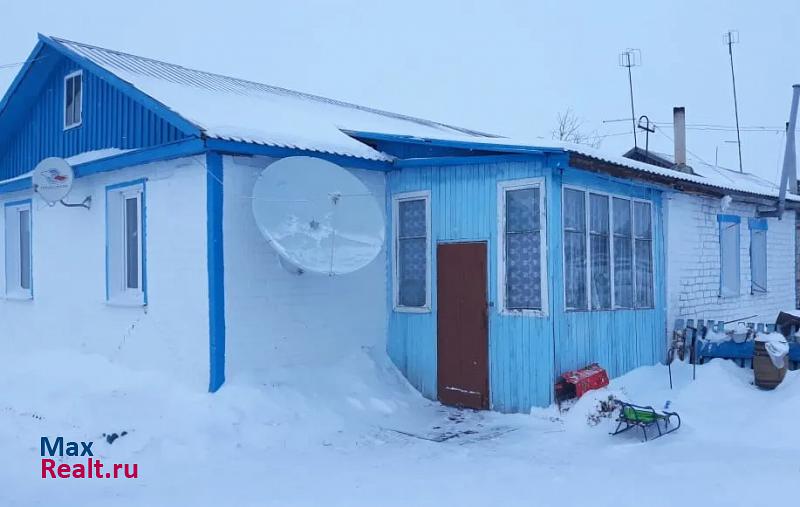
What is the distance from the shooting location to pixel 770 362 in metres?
8.13

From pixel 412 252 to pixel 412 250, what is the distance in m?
0.03

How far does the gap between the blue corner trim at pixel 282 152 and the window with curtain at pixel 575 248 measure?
2302 mm

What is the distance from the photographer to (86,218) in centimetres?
913

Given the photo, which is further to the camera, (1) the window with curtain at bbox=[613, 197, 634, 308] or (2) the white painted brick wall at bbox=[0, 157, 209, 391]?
(1) the window with curtain at bbox=[613, 197, 634, 308]

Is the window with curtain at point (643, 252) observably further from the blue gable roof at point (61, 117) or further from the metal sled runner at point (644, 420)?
the blue gable roof at point (61, 117)

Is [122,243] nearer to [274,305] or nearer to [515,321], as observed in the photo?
[274,305]

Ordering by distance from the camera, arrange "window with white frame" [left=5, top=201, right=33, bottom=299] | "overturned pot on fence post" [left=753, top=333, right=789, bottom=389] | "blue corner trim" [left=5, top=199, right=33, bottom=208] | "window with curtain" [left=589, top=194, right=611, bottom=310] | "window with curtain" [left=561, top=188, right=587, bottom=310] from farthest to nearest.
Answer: "window with white frame" [left=5, top=201, right=33, bottom=299] → "blue corner trim" [left=5, top=199, right=33, bottom=208] → "window with curtain" [left=589, top=194, right=611, bottom=310] → "overturned pot on fence post" [left=753, top=333, right=789, bottom=389] → "window with curtain" [left=561, top=188, right=587, bottom=310]

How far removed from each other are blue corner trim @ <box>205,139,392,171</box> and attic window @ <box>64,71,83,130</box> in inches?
145

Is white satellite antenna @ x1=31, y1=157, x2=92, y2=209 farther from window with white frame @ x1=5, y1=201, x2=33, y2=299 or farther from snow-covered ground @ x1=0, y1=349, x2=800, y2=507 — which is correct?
window with white frame @ x1=5, y1=201, x2=33, y2=299

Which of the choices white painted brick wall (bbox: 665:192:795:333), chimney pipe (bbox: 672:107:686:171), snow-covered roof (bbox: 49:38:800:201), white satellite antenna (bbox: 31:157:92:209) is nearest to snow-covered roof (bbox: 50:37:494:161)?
snow-covered roof (bbox: 49:38:800:201)

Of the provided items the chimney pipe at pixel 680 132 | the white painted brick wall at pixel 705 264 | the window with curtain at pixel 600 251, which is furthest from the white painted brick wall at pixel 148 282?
the chimney pipe at pixel 680 132

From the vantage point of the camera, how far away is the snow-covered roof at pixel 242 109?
7.59 metres

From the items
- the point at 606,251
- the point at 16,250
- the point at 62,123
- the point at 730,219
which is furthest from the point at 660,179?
the point at 16,250

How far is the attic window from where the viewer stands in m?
9.74
